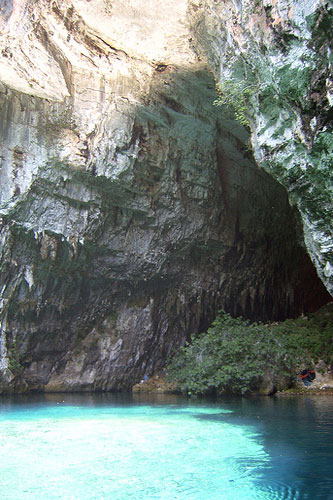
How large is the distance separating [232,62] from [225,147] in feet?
16.2

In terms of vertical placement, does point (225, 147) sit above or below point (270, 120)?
above

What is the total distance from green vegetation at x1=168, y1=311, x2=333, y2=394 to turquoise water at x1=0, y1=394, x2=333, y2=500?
259 cm

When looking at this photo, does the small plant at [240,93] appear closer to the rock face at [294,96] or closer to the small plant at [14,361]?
the rock face at [294,96]

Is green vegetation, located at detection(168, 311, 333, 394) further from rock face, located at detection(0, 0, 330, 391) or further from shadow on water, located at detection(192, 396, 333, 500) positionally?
rock face, located at detection(0, 0, 330, 391)

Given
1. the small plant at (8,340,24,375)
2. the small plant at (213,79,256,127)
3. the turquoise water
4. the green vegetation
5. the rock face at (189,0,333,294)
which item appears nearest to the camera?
the turquoise water

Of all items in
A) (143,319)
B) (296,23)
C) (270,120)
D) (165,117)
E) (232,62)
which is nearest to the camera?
(296,23)

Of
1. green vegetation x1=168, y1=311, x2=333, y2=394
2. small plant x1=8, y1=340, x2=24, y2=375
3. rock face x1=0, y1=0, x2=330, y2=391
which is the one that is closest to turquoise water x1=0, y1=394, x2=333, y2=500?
green vegetation x1=168, y1=311, x2=333, y2=394

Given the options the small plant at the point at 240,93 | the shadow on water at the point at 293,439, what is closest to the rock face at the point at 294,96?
the small plant at the point at 240,93

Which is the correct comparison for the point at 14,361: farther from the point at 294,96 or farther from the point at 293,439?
the point at 294,96

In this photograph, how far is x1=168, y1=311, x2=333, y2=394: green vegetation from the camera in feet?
33.6

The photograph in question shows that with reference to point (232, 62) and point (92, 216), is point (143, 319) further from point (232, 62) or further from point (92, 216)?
point (232, 62)

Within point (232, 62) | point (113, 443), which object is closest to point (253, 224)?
point (232, 62)

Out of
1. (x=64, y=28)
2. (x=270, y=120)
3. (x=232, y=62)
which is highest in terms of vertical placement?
(x=64, y=28)

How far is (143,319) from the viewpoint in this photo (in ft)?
44.2
